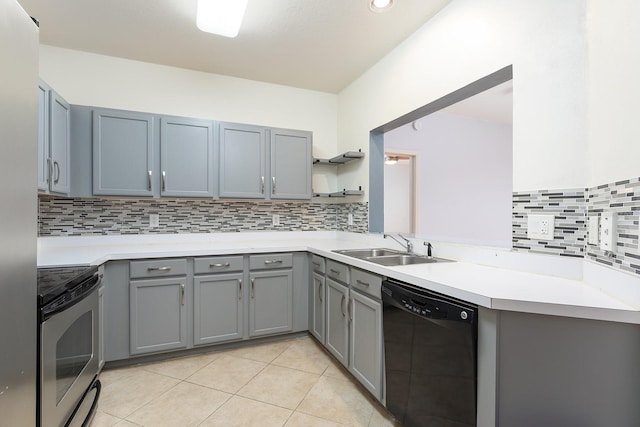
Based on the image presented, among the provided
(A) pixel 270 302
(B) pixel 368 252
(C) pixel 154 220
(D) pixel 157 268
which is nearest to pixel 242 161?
(C) pixel 154 220

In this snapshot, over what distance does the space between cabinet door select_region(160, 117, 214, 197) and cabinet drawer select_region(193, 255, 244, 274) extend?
0.61 m

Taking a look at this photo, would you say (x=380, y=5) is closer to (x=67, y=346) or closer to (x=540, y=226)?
(x=540, y=226)

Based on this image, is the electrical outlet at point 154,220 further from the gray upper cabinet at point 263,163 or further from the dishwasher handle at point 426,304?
the dishwasher handle at point 426,304

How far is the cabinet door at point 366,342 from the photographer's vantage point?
5.78ft

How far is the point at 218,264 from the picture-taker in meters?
2.49

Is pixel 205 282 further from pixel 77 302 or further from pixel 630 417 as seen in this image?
pixel 630 417

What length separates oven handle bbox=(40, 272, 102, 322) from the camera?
1.18 meters

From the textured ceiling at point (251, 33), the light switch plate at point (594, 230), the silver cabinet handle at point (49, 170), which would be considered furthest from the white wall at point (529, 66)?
the silver cabinet handle at point (49, 170)

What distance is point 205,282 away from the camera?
2.46 metres

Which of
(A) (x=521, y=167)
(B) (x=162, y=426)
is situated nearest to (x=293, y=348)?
(B) (x=162, y=426)

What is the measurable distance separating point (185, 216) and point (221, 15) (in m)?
1.76

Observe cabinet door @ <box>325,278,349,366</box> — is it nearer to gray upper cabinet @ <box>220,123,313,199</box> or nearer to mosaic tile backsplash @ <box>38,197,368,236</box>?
mosaic tile backsplash @ <box>38,197,368,236</box>

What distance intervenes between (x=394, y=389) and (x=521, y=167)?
1318mm

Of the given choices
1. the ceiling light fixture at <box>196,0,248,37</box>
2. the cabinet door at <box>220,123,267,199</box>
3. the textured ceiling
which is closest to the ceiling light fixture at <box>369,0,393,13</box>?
the textured ceiling
